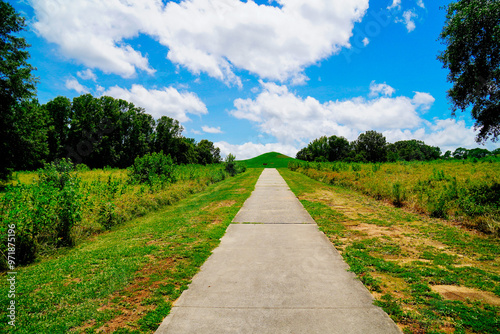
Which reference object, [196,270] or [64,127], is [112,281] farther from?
[64,127]

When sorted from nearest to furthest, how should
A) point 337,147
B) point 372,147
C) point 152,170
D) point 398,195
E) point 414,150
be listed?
1. point 398,195
2. point 152,170
3. point 372,147
4. point 337,147
5. point 414,150

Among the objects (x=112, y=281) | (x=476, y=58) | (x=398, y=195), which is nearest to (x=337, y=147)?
(x=476, y=58)

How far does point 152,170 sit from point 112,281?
1216 cm

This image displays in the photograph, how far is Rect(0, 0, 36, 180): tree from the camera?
18.7 meters

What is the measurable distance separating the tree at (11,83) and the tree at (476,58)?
29.8 metres

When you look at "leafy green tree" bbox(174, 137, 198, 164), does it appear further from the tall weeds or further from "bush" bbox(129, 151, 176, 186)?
the tall weeds

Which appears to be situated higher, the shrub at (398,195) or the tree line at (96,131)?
the tree line at (96,131)

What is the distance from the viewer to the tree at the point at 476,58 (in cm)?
998

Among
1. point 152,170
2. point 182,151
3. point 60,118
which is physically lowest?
point 152,170

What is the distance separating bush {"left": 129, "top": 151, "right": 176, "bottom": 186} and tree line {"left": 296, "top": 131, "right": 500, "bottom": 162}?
201 ft

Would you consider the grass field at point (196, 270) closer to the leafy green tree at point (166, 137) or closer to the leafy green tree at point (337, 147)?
the leafy green tree at point (166, 137)

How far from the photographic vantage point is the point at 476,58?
10.9 m

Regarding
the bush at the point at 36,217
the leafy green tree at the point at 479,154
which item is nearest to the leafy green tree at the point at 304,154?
the leafy green tree at the point at 479,154

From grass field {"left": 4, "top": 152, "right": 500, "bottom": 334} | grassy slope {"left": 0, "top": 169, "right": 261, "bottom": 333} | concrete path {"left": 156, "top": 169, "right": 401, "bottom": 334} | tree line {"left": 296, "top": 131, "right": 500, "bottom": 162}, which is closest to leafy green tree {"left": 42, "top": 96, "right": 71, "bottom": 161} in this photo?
grass field {"left": 4, "top": 152, "right": 500, "bottom": 334}
